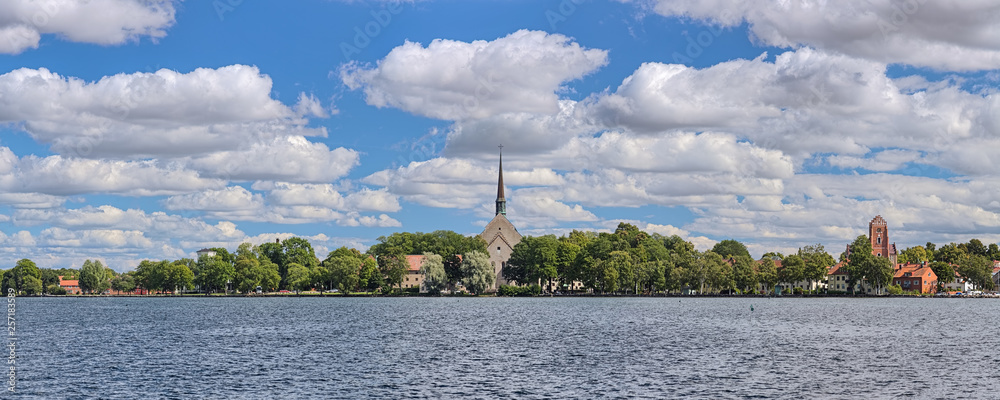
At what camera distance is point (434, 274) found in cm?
17812

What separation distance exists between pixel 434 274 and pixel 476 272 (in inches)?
343

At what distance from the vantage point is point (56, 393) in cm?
4144

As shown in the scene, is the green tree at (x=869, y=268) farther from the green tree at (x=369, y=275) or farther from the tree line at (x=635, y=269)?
the green tree at (x=369, y=275)

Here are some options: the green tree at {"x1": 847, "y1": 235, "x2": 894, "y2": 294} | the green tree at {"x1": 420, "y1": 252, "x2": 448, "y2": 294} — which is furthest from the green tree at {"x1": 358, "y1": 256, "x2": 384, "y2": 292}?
the green tree at {"x1": 847, "y1": 235, "x2": 894, "y2": 294}

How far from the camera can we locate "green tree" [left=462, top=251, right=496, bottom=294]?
17625cm

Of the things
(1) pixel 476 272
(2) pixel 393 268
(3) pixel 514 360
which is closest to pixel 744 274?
(1) pixel 476 272

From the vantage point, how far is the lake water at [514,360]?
42031 mm

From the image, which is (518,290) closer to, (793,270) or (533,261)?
(533,261)

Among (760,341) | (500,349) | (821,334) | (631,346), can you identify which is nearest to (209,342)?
(500,349)

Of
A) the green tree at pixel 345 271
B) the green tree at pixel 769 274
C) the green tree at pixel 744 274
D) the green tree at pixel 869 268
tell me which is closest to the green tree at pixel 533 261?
the green tree at pixel 345 271

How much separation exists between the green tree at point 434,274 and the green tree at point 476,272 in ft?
15.3

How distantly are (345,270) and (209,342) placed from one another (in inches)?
4875

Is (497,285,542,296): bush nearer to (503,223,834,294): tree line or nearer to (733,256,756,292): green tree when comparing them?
(503,223,834,294): tree line

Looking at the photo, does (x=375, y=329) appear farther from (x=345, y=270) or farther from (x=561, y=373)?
(x=345, y=270)
